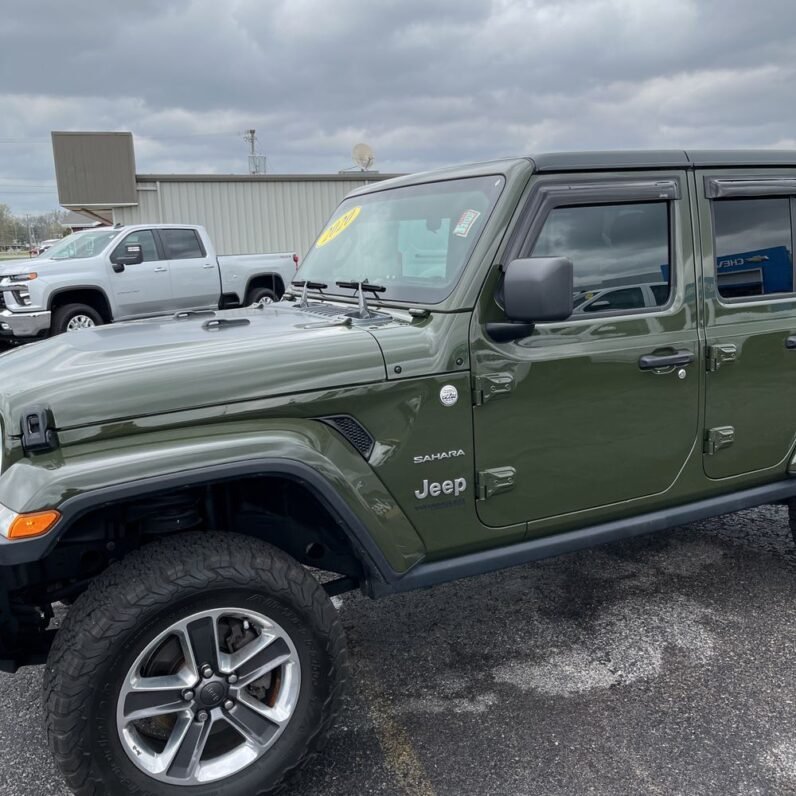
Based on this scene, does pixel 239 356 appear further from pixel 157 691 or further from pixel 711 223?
pixel 711 223

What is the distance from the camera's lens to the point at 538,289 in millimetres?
2387

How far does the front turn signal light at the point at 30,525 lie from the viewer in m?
1.93

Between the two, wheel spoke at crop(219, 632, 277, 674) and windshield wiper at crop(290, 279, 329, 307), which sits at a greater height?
windshield wiper at crop(290, 279, 329, 307)

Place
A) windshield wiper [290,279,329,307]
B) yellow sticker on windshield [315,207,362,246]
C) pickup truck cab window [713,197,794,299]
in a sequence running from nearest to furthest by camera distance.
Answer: pickup truck cab window [713,197,794,299], windshield wiper [290,279,329,307], yellow sticker on windshield [315,207,362,246]

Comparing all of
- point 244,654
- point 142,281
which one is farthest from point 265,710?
point 142,281

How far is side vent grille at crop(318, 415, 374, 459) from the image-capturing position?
238 centimetres

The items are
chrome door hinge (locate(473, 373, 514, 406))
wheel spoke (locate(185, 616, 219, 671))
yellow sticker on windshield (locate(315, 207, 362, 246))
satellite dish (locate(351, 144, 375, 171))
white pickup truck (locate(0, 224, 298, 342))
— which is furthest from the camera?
satellite dish (locate(351, 144, 375, 171))

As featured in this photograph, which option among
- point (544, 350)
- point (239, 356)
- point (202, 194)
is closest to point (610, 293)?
point (544, 350)

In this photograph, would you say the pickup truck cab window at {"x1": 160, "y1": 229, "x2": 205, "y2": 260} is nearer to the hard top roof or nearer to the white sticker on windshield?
the white sticker on windshield

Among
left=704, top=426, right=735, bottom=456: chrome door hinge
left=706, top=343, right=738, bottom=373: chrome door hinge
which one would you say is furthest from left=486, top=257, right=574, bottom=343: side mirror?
left=704, top=426, right=735, bottom=456: chrome door hinge

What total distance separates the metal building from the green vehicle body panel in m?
16.3

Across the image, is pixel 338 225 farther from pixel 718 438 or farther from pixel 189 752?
pixel 189 752

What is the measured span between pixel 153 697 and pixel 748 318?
8.72ft

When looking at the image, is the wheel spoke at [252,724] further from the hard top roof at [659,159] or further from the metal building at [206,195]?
the metal building at [206,195]
